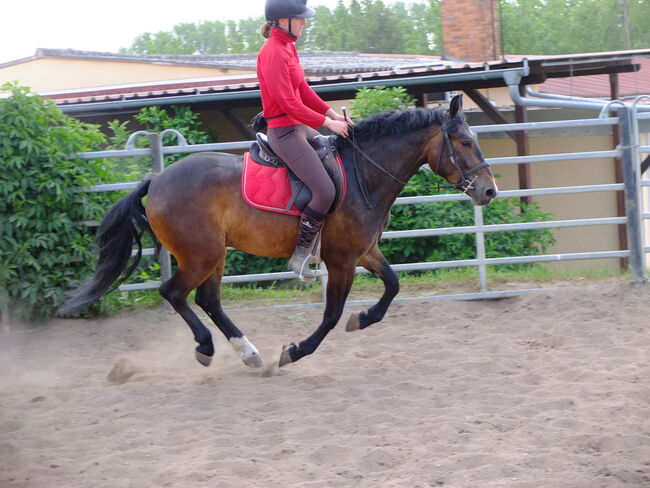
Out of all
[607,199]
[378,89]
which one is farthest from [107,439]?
[607,199]

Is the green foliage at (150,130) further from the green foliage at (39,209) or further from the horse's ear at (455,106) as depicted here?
the horse's ear at (455,106)

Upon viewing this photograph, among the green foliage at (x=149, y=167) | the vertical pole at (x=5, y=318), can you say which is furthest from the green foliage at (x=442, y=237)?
the vertical pole at (x=5, y=318)

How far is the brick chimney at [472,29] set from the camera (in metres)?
15.7

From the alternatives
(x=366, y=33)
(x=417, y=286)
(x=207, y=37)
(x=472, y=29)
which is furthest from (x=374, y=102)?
(x=207, y=37)

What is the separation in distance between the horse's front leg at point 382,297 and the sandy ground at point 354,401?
1.08 ft

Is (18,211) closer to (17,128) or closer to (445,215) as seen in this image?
(17,128)

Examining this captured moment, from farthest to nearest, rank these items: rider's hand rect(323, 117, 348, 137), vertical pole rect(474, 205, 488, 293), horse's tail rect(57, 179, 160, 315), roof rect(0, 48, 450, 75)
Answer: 1. roof rect(0, 48, 450, 75)
2. vertical pole rect(474, 205, 488, 293)
3. horse's tail rect(57, 179, 160, 315)
4. rider's hand rect(323, 117, 348, 137)

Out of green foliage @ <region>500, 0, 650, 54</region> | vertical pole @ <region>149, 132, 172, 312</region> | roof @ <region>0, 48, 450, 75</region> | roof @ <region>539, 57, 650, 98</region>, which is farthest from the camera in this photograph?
green foliage @ <region>500, 0, 650, 54</region>

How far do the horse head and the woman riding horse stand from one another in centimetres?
71

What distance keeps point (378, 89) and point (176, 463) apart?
6185mm

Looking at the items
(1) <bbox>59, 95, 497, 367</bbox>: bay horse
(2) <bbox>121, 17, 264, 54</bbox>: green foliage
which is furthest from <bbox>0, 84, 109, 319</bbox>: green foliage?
(2) <bbox>121, 17, 264, 54</bbox>: green foliage

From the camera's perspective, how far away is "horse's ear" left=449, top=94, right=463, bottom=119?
550 cm

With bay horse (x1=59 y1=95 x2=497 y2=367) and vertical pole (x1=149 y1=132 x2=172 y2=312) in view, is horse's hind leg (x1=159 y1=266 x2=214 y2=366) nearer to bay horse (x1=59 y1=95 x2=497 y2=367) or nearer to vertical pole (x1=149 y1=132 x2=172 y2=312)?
bay horse (x1=59 y1=95 x2=497 y2=367)

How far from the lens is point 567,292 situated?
24.0 ft
